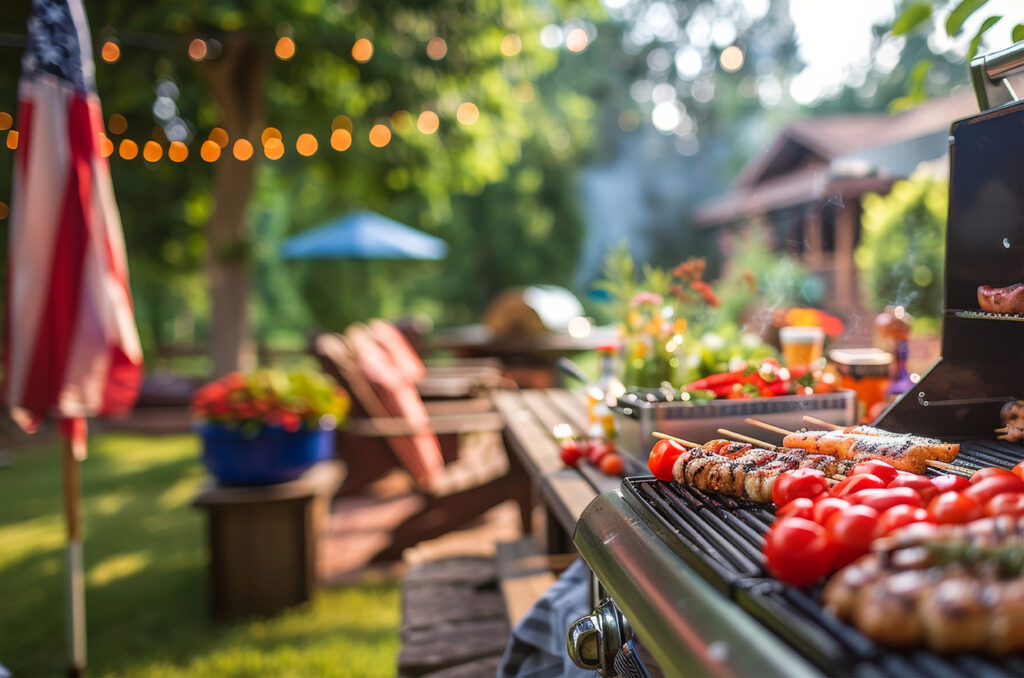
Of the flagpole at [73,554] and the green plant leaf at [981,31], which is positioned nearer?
the green plant leaf at [981,31]

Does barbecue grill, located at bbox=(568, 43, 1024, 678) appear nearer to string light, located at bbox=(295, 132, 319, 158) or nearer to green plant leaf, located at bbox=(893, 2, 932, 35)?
green plant leaf, located at bbox=(893, 2, 932, 35)

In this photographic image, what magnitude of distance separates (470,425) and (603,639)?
3.77 meters

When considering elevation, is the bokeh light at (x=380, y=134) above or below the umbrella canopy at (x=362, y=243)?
above

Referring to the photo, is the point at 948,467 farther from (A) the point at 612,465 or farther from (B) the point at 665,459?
(A) the point at 612,465

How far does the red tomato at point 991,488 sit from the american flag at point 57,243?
332 cm

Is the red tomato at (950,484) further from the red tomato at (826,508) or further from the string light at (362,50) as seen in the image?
the string light at (362,50)

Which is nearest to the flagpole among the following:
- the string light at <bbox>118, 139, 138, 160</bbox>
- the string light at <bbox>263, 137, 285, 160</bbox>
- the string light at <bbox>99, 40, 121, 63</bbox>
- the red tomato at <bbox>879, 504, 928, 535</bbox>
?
the red tomato at <bbox>879, 504, 928, 535</bbox>

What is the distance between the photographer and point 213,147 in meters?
8.77

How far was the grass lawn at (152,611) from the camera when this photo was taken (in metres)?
3.59

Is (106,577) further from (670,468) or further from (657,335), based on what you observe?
(670,468)

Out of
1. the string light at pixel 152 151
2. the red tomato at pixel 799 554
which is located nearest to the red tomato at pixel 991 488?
the red tomato at pixel 799 554

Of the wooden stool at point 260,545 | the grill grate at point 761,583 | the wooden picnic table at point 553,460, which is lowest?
the wooden stool at point 260,545

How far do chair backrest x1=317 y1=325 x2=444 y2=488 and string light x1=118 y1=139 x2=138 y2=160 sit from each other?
441cm

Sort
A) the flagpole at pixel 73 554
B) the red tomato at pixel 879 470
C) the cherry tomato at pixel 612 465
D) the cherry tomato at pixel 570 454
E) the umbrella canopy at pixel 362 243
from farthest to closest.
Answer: the umbrella canopy at pixel 362 243, the flagpole at pixel 73 554, the cherry tomato at pixel 570 454, the cherry tomato at pixel 612 465, the red tomato at pixel 879 470
